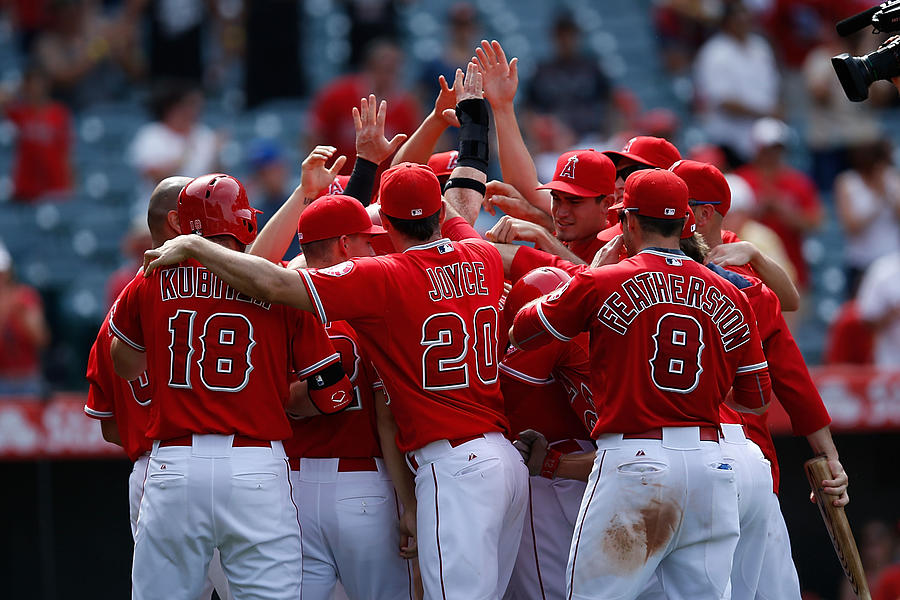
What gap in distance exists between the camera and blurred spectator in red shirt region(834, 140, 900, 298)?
9.90m

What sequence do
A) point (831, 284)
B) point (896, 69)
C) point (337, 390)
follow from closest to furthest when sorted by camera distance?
point (337, 390)
point (896, 69)
point (831, 284)

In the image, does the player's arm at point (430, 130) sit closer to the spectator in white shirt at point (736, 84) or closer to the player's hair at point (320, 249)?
the player's hair at point (320, 249)

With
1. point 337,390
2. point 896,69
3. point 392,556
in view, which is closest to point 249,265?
point 337,390

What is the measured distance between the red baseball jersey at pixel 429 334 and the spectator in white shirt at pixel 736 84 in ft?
21.4

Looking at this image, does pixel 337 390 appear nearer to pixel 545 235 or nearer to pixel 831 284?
pixel 545 235

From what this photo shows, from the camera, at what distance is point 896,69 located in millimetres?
5129

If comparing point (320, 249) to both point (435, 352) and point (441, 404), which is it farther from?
point (441, 404)

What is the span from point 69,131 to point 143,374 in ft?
26.7

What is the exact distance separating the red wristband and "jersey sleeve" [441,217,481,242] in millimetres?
935

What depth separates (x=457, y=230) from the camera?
5078 millimetres

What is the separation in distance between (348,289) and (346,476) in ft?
2.88

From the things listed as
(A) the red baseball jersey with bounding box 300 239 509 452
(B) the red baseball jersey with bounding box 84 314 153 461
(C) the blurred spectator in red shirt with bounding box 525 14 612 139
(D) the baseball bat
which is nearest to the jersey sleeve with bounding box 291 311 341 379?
(A) the red baseball jersey with bounding box 300 239 509 452

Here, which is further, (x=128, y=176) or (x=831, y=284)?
(x=128, y=176)

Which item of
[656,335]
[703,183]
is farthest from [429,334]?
[703,183]
